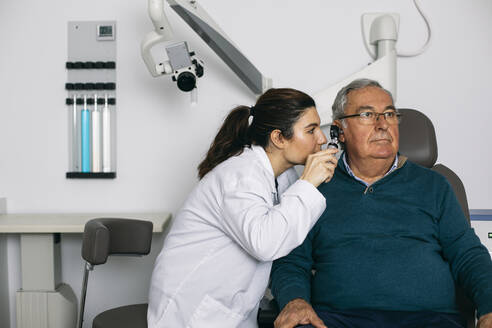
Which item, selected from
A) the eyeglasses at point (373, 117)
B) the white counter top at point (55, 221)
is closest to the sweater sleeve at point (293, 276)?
the eyeglasses at point (373, 117)

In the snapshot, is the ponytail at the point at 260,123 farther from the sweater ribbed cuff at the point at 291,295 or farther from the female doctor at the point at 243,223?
the sweater ribbed cuff at the point at 291,295

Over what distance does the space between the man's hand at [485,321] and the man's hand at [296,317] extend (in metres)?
0.41

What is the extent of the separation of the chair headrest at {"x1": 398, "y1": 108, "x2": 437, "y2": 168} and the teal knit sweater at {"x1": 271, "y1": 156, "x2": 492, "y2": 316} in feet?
0.35

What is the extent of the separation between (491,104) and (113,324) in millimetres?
2077

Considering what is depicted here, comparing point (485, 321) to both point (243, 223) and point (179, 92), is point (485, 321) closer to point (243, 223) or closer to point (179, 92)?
point (243, 223)

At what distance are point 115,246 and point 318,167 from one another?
2.85 ft

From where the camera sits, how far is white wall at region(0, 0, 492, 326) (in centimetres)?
244

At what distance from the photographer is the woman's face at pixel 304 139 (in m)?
1.47

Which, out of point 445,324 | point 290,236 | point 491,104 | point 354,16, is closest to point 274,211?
point 290,236

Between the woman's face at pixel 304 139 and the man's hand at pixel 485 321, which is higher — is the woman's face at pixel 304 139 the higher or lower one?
the higher one

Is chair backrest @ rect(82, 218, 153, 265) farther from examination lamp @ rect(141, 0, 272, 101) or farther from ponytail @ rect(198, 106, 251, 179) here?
examination lamp @ rect(141, 0, 272, 101)

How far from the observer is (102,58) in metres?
2.51

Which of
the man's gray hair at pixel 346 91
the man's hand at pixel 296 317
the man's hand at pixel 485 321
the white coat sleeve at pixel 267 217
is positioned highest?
the man's gray hair at pixel 346 91

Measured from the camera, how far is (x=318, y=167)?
1.39 metres
